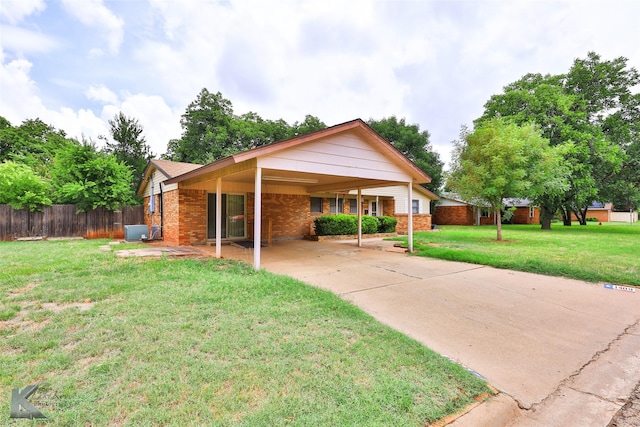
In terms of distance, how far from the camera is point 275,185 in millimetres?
12344

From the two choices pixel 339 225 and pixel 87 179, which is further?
pixel 339 225

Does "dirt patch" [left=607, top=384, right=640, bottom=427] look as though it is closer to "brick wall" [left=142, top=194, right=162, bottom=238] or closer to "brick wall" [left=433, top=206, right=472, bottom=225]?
"brick wall" [left=142, top=194, right=162, bottom=238]

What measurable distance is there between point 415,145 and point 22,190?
2676 centimetres

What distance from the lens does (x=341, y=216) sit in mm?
14141

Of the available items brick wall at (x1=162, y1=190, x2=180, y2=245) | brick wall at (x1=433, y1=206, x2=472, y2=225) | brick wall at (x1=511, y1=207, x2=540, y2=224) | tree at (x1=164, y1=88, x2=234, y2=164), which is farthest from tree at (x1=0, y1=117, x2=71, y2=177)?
brick wall at (x1=511, y1=207, x2=540, y2=224)

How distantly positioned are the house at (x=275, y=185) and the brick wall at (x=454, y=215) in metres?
12.1

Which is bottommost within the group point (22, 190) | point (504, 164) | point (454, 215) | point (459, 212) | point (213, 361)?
point (213, 361)

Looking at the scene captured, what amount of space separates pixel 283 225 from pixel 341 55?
761 centimetres

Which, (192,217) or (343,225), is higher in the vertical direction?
(192,217)

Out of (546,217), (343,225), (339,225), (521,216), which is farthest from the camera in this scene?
(521,216)

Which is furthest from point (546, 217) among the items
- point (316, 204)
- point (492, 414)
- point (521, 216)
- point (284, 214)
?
point (492, 414)

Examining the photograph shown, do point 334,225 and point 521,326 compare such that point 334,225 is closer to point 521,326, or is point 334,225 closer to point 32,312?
point 521,326

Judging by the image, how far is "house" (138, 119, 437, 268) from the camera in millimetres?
6688

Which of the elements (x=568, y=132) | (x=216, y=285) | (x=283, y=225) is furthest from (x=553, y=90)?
(x=216, y=285)
